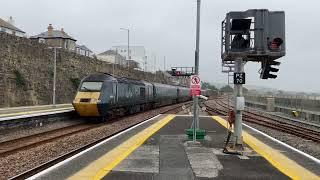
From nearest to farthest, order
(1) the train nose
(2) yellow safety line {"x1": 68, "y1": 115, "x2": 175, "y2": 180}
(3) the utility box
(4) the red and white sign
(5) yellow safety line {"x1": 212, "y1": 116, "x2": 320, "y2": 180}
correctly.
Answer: (2) yellow safety line {"x1": 68, "y1": 115, "x2": 175, "y2": 180}, (5) yellow safety line {"x1": 212, "y1": 116, "x2": 320, "y2": 180}, (3) the utility box, (4) the red and white sign, (1) the train nose

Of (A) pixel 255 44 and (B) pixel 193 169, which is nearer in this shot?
(B) pixel 193 169

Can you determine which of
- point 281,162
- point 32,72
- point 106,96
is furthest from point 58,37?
point 281,162

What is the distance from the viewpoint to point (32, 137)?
20.2 m

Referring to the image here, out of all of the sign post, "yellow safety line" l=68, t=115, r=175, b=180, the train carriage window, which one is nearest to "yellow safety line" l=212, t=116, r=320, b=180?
the sign post

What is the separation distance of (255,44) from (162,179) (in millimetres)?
5988

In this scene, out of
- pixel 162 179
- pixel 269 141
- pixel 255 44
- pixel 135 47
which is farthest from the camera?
pixel 135 47

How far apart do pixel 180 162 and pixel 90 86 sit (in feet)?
55.6

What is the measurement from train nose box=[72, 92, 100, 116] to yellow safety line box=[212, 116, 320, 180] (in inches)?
475

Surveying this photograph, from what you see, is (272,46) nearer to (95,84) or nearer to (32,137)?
(32,137)

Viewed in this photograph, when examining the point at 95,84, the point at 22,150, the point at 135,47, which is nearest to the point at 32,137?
the point at 22,150

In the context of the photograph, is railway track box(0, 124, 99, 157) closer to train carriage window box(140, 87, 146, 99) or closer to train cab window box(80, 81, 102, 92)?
train cab window box(80, 81, 102, 92)

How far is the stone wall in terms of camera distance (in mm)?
42969

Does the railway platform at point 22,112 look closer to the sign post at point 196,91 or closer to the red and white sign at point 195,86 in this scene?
the sign post at point 196,91

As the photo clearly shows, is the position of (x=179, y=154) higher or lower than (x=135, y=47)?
lower
